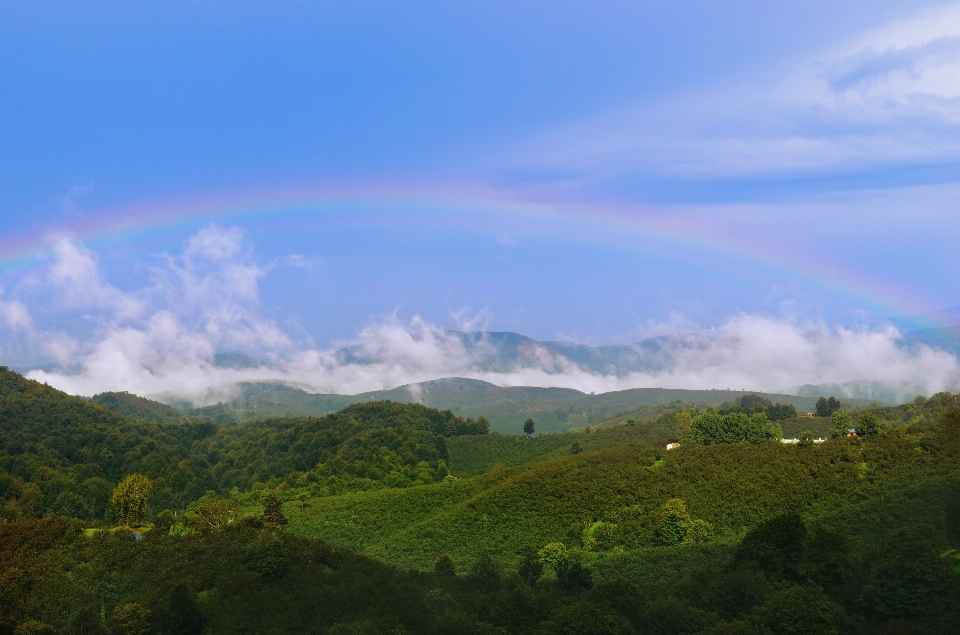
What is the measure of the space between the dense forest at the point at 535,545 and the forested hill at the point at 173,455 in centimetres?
65

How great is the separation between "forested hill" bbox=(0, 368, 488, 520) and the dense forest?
65 cm

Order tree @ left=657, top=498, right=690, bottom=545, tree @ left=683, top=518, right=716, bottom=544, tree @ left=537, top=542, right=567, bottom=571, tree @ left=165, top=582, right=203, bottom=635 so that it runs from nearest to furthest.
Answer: tree @ left=165, top=582, right=203, bottom=635, tree @ left=537, top=542, right=567, bottom=571, tree @ left=683, top=518, right=716, bottom=544, tree @ left=657, top=498, right=690, bottom=545

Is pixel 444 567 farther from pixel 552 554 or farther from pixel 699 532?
pixel 699 532

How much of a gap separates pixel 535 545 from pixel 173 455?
79147 millimetres

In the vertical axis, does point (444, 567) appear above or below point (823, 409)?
below

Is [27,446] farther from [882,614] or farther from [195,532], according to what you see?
[882,614]

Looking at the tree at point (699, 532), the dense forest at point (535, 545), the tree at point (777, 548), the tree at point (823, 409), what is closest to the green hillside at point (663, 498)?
the dense forest at point (535, 545)

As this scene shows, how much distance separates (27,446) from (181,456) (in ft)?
71.9

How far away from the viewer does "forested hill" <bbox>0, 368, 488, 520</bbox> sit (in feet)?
284

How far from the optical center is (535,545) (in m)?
55.1

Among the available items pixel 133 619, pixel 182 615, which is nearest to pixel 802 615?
pixel 182 615

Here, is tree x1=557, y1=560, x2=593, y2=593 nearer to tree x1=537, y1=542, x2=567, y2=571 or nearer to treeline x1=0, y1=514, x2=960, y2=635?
treeline x1=0, y1=514, x2=960, y2=635

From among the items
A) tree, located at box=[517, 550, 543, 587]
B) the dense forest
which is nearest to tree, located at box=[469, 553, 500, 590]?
the dense forest

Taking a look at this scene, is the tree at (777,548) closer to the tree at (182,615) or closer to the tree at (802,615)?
the tree at (802,615)
